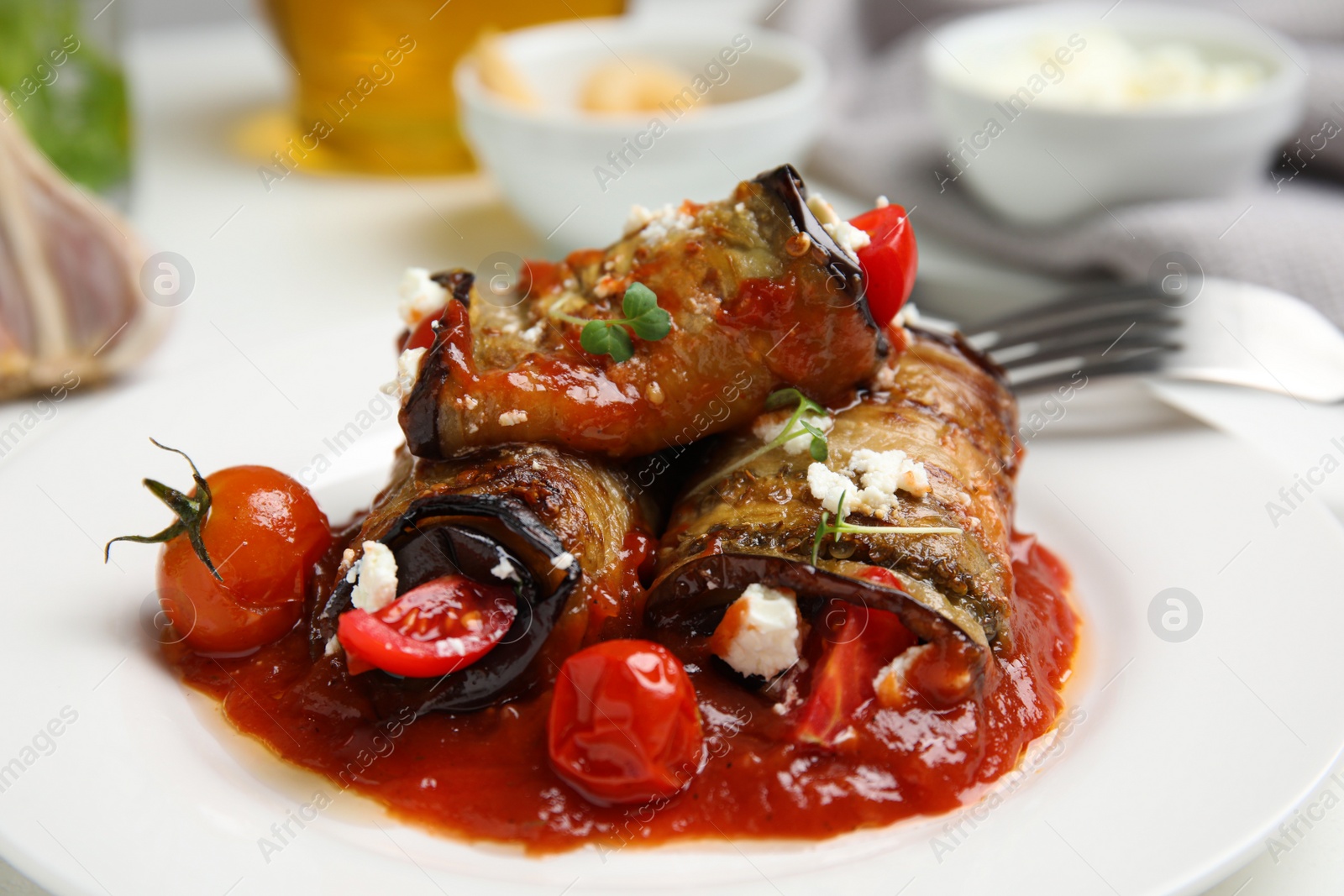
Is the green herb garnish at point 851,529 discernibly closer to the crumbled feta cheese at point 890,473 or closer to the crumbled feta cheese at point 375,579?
the crumbled feta cheese at point 890,473

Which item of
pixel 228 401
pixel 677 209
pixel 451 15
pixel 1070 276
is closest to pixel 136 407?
pixel 228 401

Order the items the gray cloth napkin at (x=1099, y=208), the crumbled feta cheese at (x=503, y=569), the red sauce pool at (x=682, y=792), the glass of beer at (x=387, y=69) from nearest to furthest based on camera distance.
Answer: the red sauce pool at (x=682, y=792), the crumbled feta cheese at (x=503, y=569), the gray cloth napkin at (x=1099, y=208), the glass of beer at (x=387, y=69)

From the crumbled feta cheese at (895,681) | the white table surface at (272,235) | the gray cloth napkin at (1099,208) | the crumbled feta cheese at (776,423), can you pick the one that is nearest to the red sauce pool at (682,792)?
the crumbled feta cheese at (895,681)

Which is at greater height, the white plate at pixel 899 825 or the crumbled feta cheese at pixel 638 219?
the crumbled feta cheese at pixel 638 219

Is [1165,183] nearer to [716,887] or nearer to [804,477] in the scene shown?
[804,477]

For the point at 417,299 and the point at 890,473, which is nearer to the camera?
the point at 890,473

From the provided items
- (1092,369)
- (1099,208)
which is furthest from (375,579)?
(1099,208)

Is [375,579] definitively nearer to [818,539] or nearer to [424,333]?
[424,333]
